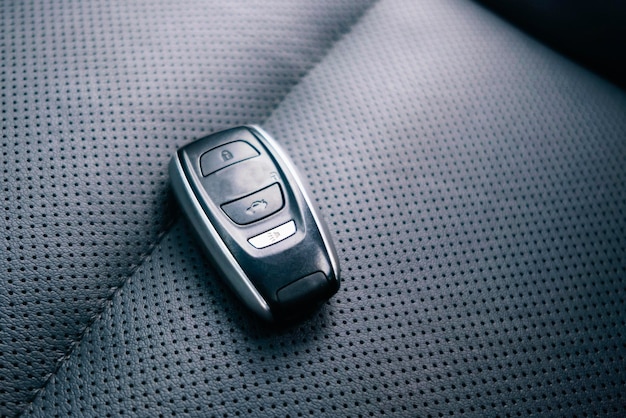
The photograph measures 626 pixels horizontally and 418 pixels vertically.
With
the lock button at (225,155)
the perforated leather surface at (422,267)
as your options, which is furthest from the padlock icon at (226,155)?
the perforated leather surface at (422,267)

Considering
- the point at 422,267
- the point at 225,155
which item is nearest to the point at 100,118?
the point at 225,155

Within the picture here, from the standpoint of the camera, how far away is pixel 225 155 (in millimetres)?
675

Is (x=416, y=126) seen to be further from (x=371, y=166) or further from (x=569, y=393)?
(x=569, y=393)

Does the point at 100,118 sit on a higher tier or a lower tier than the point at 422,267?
lower

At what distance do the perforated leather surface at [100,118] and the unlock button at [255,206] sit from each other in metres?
0.10

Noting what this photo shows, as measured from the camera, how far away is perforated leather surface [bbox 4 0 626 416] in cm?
59

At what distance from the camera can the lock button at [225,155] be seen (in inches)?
26.1

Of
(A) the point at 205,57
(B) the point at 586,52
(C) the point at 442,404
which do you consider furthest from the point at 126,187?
(B) the point at 586,52

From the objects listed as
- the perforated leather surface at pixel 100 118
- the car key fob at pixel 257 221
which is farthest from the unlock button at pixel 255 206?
the perforated leather surface at pixel 100 118

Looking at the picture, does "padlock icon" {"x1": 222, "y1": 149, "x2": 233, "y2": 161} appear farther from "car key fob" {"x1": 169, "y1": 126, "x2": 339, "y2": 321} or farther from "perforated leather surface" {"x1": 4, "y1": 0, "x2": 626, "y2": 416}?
"perforated leather surface" {"x1": 4, "y1": 0, "x2": 626, "y2": 416}

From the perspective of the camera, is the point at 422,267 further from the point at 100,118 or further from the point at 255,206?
the point at 100,118

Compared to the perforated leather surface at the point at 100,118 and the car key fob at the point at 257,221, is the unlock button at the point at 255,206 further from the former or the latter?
the perforated leather surface at the point at 100,118

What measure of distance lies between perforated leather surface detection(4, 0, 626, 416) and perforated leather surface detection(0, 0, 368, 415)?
0.11ft

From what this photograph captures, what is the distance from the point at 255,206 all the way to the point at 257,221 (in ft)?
0.07
